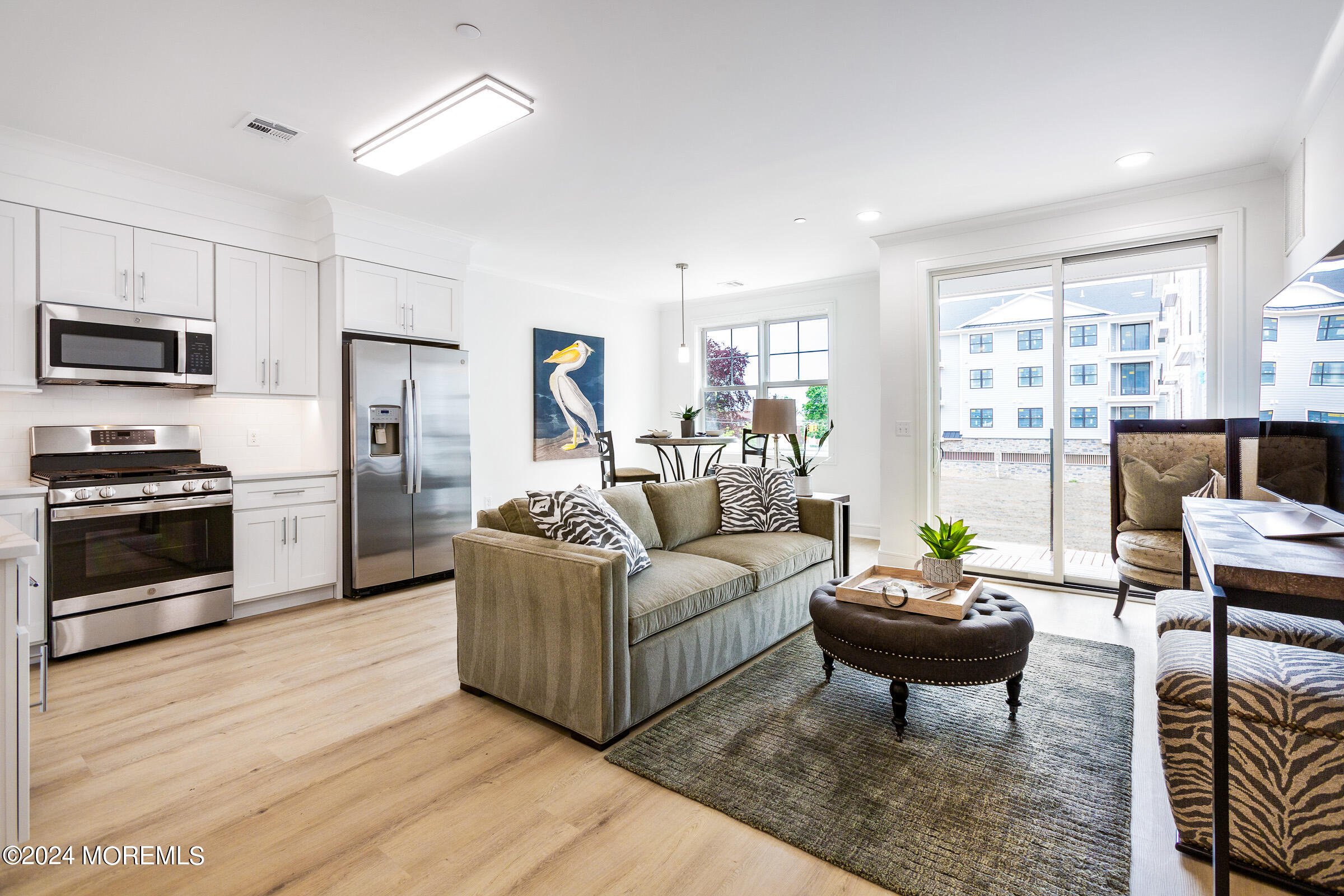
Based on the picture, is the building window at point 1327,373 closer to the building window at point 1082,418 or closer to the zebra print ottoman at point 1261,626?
the zebra print ottoman at point 1261,626

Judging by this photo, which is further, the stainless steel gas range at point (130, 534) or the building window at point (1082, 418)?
the building window at point (1082, 418)

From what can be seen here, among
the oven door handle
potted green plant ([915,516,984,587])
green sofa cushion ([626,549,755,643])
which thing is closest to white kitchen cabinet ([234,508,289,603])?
the oven door handle

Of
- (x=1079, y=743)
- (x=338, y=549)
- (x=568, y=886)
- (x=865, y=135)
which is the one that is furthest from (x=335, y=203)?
(x=1079, y=743)

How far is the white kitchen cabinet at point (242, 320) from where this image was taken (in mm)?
3871

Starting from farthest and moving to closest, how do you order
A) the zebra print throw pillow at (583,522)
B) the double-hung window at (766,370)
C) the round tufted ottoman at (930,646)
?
1. the double-hung window at (766,370)
2. the zebra print throw pillow at (583,522)
3. the round tufted ottoman at (930,646)

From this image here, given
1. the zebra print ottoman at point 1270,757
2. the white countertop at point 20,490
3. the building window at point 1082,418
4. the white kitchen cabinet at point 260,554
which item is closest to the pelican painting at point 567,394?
the white kitchen cabinet at point 260,554

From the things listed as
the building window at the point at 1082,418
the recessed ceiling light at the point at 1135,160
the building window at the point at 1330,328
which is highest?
the recessed ceiling light at the point at 1135,160

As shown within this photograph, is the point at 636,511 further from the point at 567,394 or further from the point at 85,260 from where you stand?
the point at 567,394

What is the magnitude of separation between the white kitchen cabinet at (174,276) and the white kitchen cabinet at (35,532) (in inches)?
46.2

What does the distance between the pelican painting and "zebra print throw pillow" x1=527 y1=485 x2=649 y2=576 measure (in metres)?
3.27

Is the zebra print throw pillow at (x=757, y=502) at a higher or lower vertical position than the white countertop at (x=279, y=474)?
lower

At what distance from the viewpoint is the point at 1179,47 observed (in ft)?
7.95

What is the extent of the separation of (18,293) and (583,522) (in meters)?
3.16

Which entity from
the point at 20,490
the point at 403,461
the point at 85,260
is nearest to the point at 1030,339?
the point at 403,461
